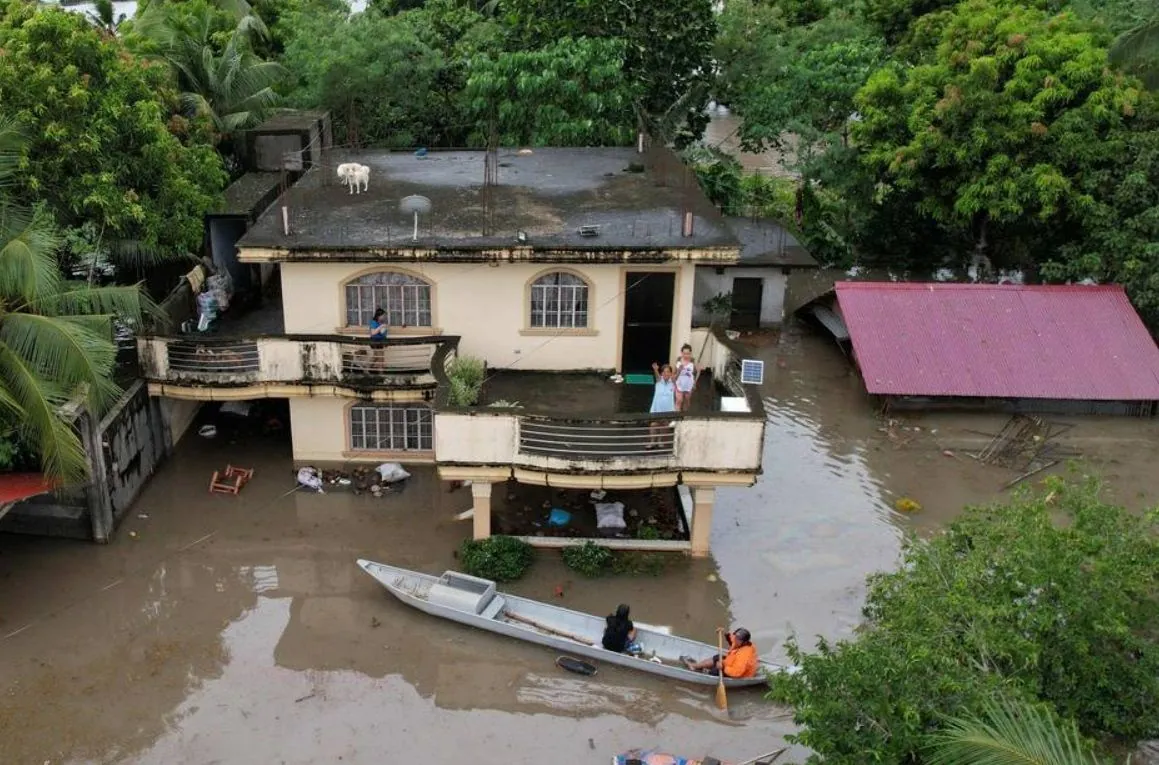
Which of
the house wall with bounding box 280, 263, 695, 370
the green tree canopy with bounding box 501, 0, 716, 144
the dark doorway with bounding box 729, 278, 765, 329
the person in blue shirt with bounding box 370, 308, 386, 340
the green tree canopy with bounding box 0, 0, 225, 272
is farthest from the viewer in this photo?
the green tree canopy with bounding box 501, 0, 716, 144

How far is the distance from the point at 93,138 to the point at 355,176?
5.03 meters

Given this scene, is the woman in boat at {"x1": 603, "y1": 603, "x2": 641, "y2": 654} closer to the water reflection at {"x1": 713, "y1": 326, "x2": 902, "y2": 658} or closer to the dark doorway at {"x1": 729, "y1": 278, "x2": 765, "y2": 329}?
the water reflection at {"x1": 713, "y1": 326, "x2": 902, "y2": 658}

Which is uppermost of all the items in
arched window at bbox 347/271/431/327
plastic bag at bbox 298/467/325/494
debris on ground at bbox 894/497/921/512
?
arched window at bbox 347/271/431/327

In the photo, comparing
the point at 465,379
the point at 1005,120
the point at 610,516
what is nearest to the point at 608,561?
the point at 610,516

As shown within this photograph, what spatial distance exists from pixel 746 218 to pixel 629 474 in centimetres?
1686

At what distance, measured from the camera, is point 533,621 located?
1590 centimetres

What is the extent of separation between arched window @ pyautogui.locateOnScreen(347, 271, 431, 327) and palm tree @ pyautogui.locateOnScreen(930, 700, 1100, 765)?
1249cm

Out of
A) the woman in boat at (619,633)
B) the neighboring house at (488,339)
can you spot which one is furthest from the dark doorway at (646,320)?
the woman in boat at (619,633)

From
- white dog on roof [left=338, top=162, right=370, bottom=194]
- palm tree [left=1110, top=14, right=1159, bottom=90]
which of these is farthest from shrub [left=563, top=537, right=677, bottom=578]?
palm tree [left=1110, top=14, right=1159, bottom=90]

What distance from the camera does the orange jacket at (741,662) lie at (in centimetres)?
1442

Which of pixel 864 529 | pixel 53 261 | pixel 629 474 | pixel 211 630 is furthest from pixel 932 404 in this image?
pixel 53 261

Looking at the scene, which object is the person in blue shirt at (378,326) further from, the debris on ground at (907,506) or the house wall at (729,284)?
the house wall at (729,284)

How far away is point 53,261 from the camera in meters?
15.7

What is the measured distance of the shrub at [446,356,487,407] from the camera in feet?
54.9
